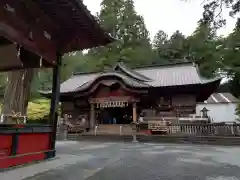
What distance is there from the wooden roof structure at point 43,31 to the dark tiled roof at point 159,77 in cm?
935

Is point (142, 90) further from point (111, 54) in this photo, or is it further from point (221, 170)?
point (111, 54)

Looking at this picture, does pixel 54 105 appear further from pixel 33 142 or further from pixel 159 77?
pixel 159 77

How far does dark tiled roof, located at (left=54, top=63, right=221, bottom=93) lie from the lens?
Answer: 1622 cm

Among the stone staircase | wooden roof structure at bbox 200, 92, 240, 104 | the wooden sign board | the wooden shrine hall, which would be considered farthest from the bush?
wooden roof structure at bbox 200, 92, 240, 104

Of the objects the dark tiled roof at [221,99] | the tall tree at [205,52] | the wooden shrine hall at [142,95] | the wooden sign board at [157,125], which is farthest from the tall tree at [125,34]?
the wooden sign board at [157,125]

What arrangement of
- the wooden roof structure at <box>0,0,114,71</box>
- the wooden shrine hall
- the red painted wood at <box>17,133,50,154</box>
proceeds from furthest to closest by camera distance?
1. the wooden shrine hall
2. the red painted wood at <box>17,133,50,154</box>
3. the wooden roof structure at <box>0,0,114,71</box>

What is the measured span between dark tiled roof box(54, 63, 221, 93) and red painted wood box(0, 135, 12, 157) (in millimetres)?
11270

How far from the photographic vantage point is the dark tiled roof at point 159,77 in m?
16.2

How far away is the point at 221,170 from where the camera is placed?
5.20 meters

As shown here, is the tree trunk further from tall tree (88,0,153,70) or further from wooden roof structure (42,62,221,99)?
tall tree (88,0,153,70)

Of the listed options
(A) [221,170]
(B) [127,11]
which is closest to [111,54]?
(B) [127,11]

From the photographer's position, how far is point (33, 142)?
19.6 ft

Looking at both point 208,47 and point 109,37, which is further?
point 208,47

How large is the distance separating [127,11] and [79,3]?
35193 millimetres
